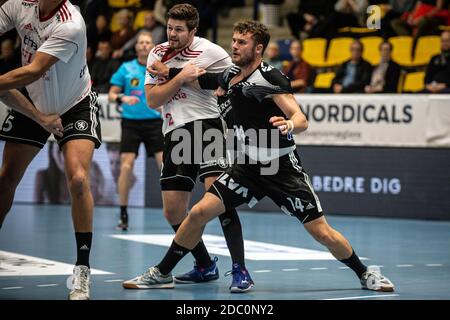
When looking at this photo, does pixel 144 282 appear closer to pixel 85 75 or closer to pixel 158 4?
pixel 85 75

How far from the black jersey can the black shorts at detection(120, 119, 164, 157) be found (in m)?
5.04

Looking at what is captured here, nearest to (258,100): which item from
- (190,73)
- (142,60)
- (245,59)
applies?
(245,59)

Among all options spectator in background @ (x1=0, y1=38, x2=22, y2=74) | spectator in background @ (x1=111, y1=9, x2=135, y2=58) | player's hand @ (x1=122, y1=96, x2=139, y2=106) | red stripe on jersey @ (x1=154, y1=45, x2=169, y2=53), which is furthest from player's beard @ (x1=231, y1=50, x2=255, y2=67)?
spectator in background @ (x1=111, y1=9, x2=135, y2=58)

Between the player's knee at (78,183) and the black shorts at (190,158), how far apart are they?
1.01 meters

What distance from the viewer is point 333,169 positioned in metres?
13.8

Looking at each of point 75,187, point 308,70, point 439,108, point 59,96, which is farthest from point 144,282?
point 308,70

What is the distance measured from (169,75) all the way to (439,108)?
6.48 m

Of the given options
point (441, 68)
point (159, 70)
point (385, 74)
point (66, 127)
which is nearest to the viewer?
point (66, 127)

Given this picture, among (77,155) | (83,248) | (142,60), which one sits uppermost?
(142,60)

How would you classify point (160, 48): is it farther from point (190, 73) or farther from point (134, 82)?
point (134, 82)

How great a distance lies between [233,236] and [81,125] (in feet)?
4.84

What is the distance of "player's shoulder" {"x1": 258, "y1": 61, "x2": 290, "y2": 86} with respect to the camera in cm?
673

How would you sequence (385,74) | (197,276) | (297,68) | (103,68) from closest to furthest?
(197,276)
(385,74)
(297,68)
(103,68)

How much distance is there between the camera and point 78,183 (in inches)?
256
